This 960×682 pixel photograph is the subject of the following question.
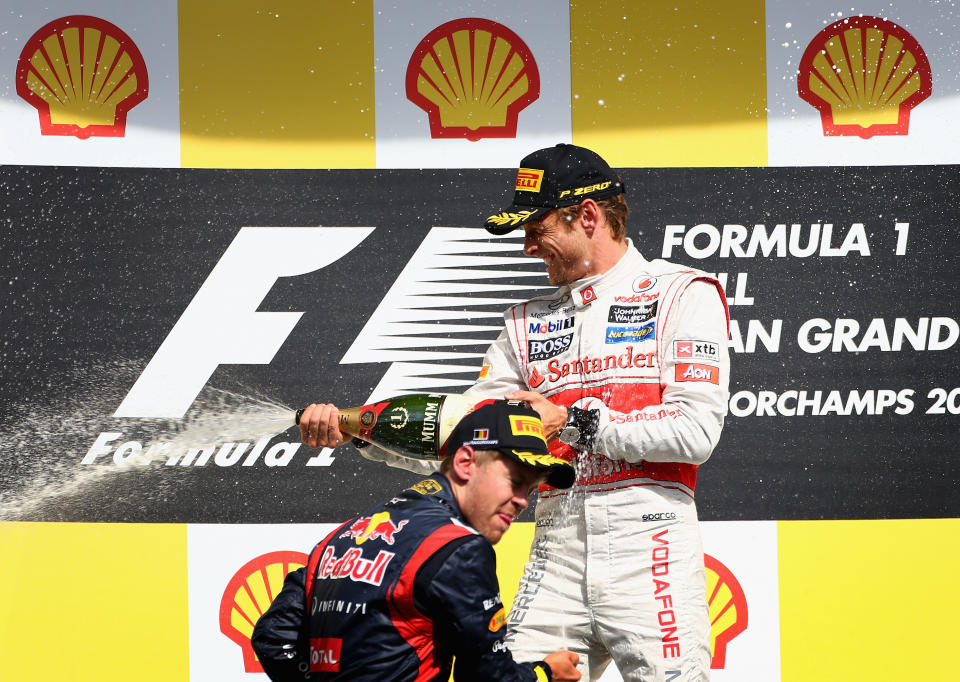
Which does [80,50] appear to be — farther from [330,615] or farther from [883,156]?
[883,156]

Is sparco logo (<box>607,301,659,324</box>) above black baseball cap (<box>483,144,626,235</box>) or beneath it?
beneath

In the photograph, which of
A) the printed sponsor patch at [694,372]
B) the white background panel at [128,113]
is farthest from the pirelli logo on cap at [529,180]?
the white background panel at [128,113]

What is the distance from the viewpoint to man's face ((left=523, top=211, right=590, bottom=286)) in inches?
94.8

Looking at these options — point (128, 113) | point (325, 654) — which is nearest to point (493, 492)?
point (325, 654)

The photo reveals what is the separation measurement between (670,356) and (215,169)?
1864 mm

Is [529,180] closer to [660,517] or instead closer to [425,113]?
[660,517]

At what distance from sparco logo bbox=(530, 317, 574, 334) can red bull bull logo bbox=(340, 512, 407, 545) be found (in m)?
0.83

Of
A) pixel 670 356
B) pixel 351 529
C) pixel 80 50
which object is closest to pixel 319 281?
pixel 80 50

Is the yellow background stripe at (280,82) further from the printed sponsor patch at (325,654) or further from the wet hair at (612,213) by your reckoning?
the printed sponsor patch at (325,654)

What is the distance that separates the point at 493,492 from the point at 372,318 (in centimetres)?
174

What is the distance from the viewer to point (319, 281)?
11.2 ft

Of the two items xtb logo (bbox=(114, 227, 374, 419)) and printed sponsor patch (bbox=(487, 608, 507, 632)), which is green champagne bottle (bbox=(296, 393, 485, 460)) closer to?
printed sponsor patch (bbox=(487, 608, 507, 632))

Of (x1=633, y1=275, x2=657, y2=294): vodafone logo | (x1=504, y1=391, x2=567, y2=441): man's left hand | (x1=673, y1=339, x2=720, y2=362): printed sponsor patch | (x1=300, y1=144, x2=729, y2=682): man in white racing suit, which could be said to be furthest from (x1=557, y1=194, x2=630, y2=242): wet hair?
(x1=504, y1=391, x2=567, y2=441): man's left hand

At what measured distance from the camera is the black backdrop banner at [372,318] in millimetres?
3342
